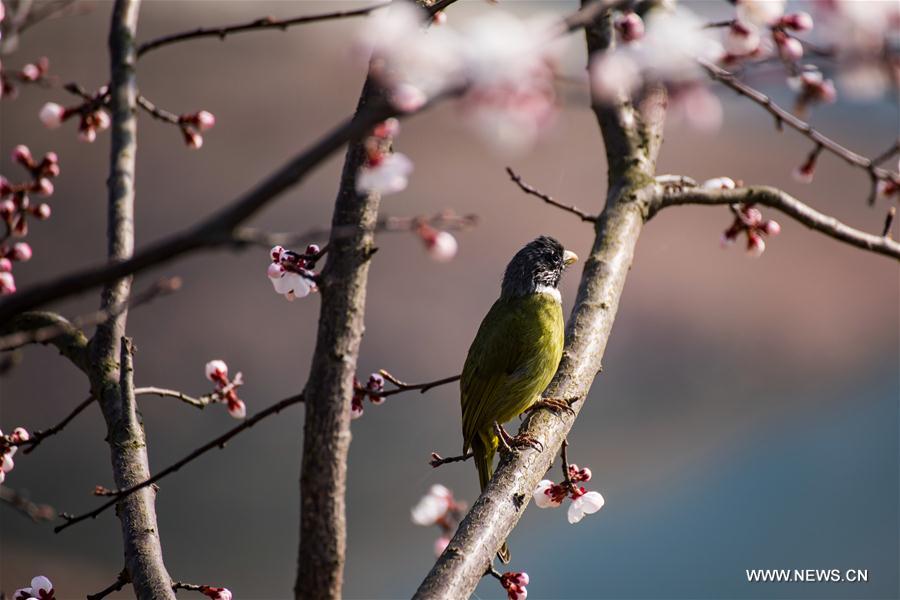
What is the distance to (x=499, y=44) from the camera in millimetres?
1104

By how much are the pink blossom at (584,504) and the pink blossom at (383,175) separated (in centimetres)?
124

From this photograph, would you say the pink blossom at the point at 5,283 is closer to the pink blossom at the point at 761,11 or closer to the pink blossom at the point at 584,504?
the pink blossom at the point at 584,504

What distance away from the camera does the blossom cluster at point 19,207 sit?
263 cm

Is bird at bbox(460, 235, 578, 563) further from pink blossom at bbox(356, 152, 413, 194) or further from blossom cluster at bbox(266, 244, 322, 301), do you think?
pink blossom at bbox(356, 152, 413, 194)

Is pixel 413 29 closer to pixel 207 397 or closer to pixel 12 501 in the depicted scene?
pixel 12 501

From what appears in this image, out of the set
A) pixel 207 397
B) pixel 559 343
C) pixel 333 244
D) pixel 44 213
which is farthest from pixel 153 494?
pixel 559 343

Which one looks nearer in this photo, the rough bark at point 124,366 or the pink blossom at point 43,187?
the rough bark at point 124,366

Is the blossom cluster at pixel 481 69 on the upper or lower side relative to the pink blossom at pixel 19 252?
lower

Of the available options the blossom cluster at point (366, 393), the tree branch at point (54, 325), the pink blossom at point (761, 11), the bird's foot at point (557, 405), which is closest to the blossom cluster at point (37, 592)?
the tree branch at point (54, 325)

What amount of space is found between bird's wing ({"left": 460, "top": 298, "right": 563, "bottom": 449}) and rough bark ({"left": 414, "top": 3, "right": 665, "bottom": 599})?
629mm

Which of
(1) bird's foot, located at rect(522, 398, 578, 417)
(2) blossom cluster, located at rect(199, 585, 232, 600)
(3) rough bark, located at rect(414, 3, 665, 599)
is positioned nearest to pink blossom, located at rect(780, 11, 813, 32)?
(3) rough bark, located at rect(414, 3, 665, 599)

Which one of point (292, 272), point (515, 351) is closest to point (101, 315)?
point (292, 272)

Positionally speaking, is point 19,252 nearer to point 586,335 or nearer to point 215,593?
point 215,593

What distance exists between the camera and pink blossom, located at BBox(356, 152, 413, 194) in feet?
4.42
